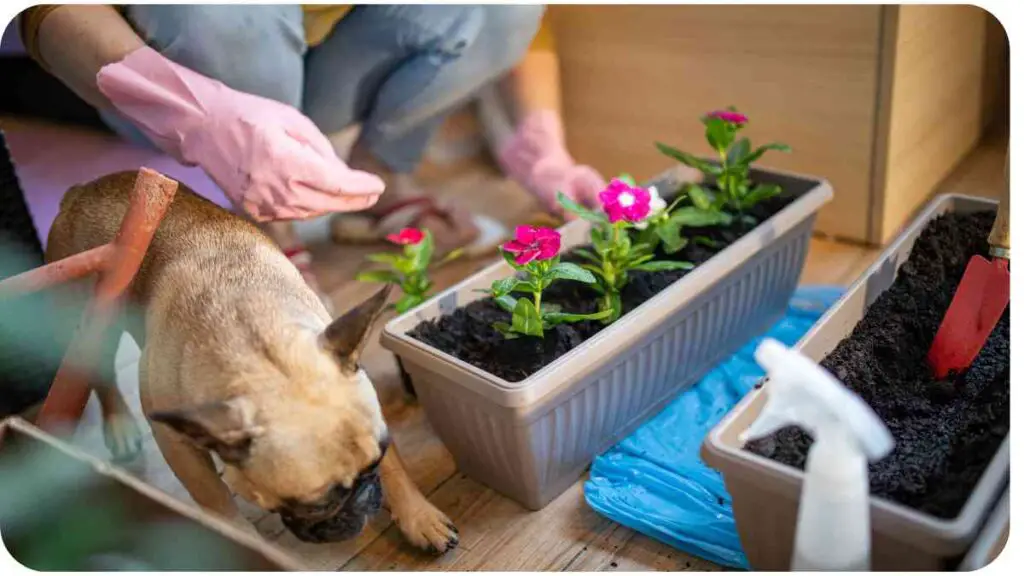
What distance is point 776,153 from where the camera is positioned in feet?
5.85

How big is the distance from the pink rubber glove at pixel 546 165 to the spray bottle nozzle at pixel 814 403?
3.40ft

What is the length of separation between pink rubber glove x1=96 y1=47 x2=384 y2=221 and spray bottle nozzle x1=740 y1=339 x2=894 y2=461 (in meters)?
0.61

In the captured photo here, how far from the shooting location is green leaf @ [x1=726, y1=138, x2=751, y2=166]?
1.47 metres

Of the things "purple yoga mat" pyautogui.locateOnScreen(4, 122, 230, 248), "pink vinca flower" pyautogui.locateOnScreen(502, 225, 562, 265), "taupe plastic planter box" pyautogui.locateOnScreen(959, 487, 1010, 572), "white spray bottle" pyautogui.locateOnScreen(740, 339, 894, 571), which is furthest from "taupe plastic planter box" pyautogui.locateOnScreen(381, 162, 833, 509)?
"purple yoga mat" pyautogui.locateOnScreen(4, 122, 230, 248)

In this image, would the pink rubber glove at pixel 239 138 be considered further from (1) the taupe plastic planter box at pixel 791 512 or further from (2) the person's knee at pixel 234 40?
(1) the taupe plastic planter box at pixel 791 512

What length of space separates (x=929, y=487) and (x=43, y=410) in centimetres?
97

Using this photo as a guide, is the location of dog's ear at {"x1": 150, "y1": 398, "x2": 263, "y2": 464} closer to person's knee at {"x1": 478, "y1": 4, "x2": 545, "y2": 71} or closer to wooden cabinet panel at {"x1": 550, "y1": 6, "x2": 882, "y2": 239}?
person's knee at {"x1": 478, "y1": 4, "x2": 545, "y2": 71}

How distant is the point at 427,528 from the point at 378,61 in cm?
87

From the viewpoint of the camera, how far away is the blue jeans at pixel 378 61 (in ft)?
4.49

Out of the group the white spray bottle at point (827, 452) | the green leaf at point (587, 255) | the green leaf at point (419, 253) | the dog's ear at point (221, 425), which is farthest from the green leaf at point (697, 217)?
the dog's ear at point (221, 425)

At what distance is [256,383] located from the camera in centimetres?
87

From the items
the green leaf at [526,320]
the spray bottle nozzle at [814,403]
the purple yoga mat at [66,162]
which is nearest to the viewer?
the spray bottle nozzle at [814,403]

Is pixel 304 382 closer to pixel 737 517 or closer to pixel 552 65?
pixel 737 517

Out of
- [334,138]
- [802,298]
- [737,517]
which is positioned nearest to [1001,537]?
[737,517]
